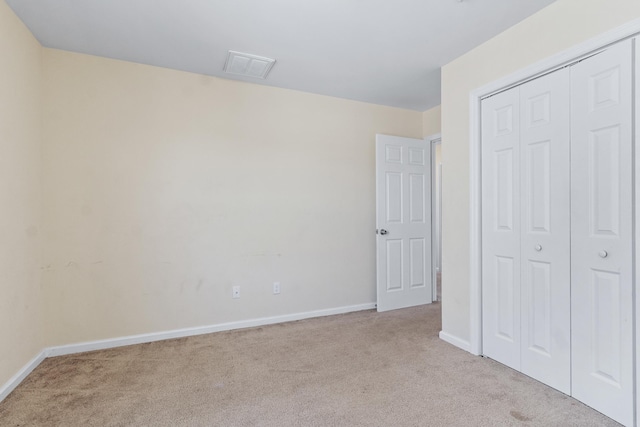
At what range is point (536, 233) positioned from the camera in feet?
7.07

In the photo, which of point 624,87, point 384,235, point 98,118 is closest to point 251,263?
point 384,235

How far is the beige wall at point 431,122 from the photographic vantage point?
12.9ft

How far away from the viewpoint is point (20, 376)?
7.14 ft

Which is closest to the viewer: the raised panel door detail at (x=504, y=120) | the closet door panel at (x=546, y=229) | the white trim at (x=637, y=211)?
the white trim at (x=637, y=211)

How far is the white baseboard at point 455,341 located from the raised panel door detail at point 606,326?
0.88 m

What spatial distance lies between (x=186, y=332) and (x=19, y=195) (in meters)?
1.68

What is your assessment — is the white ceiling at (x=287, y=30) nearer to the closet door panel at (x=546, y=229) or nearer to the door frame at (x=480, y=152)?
the door frame at (x=480, y=152)

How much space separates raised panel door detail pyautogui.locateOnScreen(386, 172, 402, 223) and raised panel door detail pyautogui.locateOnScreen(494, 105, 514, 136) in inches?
57.8

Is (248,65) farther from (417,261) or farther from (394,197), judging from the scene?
(417,261)

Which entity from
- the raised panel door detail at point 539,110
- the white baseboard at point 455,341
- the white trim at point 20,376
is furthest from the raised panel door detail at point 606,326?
the white trim at point 20,376

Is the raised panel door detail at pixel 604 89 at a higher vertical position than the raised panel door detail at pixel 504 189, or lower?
higher

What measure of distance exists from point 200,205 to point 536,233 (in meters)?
2.75

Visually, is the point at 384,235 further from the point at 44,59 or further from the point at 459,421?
the point at 44,59

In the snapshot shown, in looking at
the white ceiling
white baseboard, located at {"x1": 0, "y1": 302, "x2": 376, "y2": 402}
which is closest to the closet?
the white ceiling
